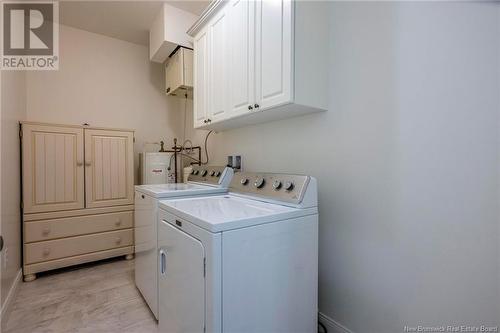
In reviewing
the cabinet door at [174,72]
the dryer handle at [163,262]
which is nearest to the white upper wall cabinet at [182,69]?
the cabinet door at [174,72]

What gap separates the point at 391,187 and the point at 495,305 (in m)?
0.56

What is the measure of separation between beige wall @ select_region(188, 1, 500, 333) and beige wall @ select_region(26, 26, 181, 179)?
2.51 metres

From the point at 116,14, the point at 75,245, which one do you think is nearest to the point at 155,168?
the point at 75,245

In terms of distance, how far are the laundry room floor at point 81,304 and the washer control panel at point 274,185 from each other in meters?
1.12

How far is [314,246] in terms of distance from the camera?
4.29 ft

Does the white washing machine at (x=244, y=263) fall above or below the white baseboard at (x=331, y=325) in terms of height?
above

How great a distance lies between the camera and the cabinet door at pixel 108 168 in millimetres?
2512

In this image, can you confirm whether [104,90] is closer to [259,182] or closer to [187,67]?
[187,67]

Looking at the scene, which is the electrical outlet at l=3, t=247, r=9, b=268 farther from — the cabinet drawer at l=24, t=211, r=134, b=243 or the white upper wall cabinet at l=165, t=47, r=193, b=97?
the white upper wall cabinet at l=165, t=47, r=193, b=97

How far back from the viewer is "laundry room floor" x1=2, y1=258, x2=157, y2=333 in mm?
1609

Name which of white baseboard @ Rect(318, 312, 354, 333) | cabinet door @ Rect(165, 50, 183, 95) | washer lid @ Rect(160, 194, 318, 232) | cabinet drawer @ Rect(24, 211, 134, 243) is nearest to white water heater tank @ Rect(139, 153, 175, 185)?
cabinet drawer @ Rect(24, 211, 134, 243)

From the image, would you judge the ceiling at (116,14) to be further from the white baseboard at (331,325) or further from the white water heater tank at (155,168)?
the white baseboard at (331,325)

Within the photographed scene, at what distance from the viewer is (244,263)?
1.03 m

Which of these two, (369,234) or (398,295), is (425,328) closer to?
(398,295)
